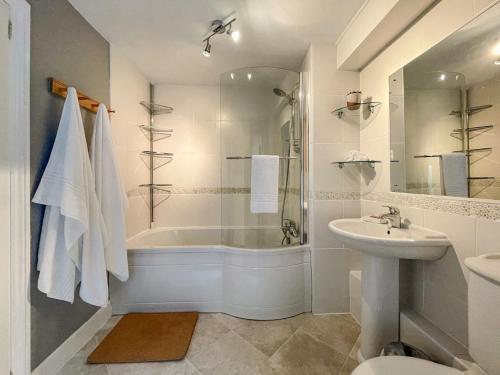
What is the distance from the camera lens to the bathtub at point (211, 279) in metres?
1.86

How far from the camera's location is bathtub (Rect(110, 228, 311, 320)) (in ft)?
6.10

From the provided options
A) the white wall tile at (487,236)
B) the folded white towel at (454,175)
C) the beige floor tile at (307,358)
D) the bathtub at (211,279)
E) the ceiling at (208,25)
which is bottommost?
the beige floor tile at (307,358)

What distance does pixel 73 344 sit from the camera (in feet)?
4.88

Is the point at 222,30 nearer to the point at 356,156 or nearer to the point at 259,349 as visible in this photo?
the point at 356,156

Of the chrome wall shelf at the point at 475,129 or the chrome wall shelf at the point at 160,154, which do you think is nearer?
the chrome wall shelf at the point at 475,129

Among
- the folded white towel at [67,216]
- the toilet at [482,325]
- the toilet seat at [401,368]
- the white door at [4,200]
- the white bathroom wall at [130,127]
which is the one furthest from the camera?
the white bathroom wall at [130,127]

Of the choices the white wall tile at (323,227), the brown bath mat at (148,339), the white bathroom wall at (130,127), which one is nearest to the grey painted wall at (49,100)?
the brown bath mat at (148,339)

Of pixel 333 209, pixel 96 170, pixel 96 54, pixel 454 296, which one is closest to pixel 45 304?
pixel 96 170

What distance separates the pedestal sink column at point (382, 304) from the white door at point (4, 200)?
1.91m

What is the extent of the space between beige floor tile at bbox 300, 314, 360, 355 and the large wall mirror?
42.5 inches

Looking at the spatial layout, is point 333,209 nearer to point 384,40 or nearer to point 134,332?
point 384,40

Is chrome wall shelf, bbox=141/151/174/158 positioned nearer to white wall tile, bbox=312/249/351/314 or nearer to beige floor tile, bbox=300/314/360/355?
white wall tile, bbox=312/249/351/314

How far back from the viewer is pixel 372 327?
1353 millimetres

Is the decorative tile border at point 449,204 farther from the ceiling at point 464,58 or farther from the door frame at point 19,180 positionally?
the door frame at point 19,180
